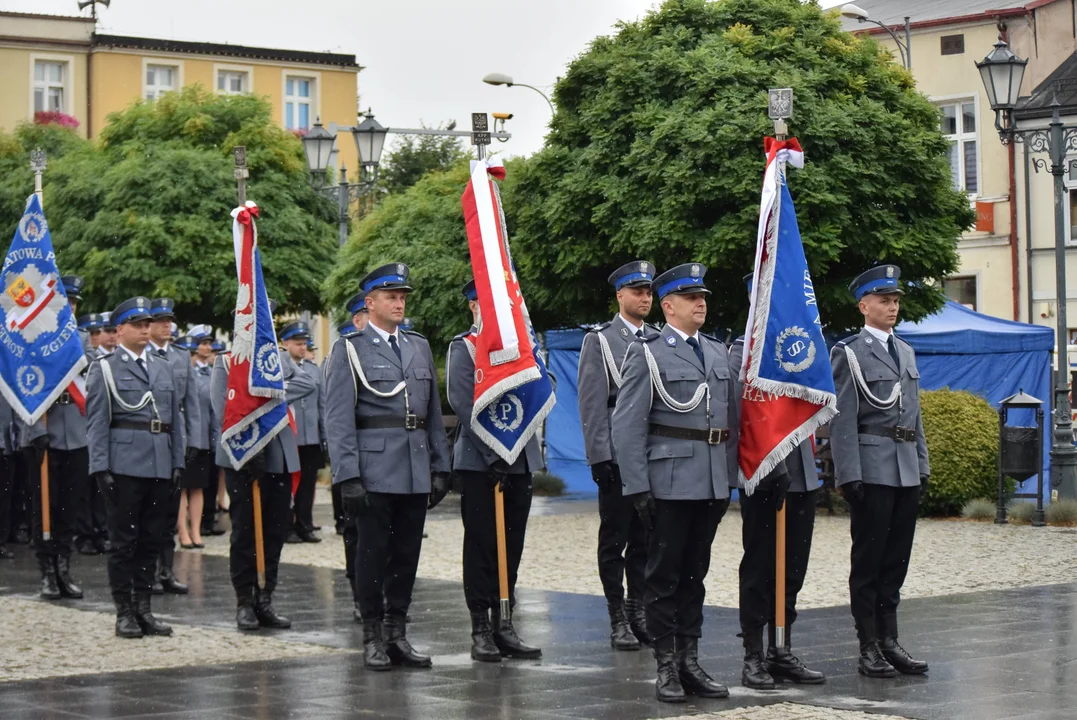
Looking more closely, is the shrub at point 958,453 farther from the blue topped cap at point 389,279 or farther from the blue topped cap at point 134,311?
the blue topped cap at point 389,279

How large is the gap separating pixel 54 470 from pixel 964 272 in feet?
81.2

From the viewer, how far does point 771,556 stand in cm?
870

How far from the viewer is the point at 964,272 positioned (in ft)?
113

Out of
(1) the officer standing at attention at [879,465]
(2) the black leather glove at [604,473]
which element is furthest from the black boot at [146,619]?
(1) the officer standing at attention at [879,465]

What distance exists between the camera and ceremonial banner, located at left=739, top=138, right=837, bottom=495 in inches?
337

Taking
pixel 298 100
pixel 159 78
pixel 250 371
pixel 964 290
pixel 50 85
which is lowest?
pixel 250 371

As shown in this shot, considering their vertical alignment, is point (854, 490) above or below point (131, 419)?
below

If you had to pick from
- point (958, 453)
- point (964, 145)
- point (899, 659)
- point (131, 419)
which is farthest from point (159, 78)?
point (899, 659)

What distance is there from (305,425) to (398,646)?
7.86 metres

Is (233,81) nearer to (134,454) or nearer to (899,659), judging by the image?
(134,454)

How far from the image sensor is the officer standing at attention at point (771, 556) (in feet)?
28.1

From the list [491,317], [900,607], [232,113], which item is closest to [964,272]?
[232,113]

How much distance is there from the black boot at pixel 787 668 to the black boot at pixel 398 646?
6.38 feet

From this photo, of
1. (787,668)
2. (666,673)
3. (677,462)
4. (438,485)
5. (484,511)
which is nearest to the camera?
(666,673)
